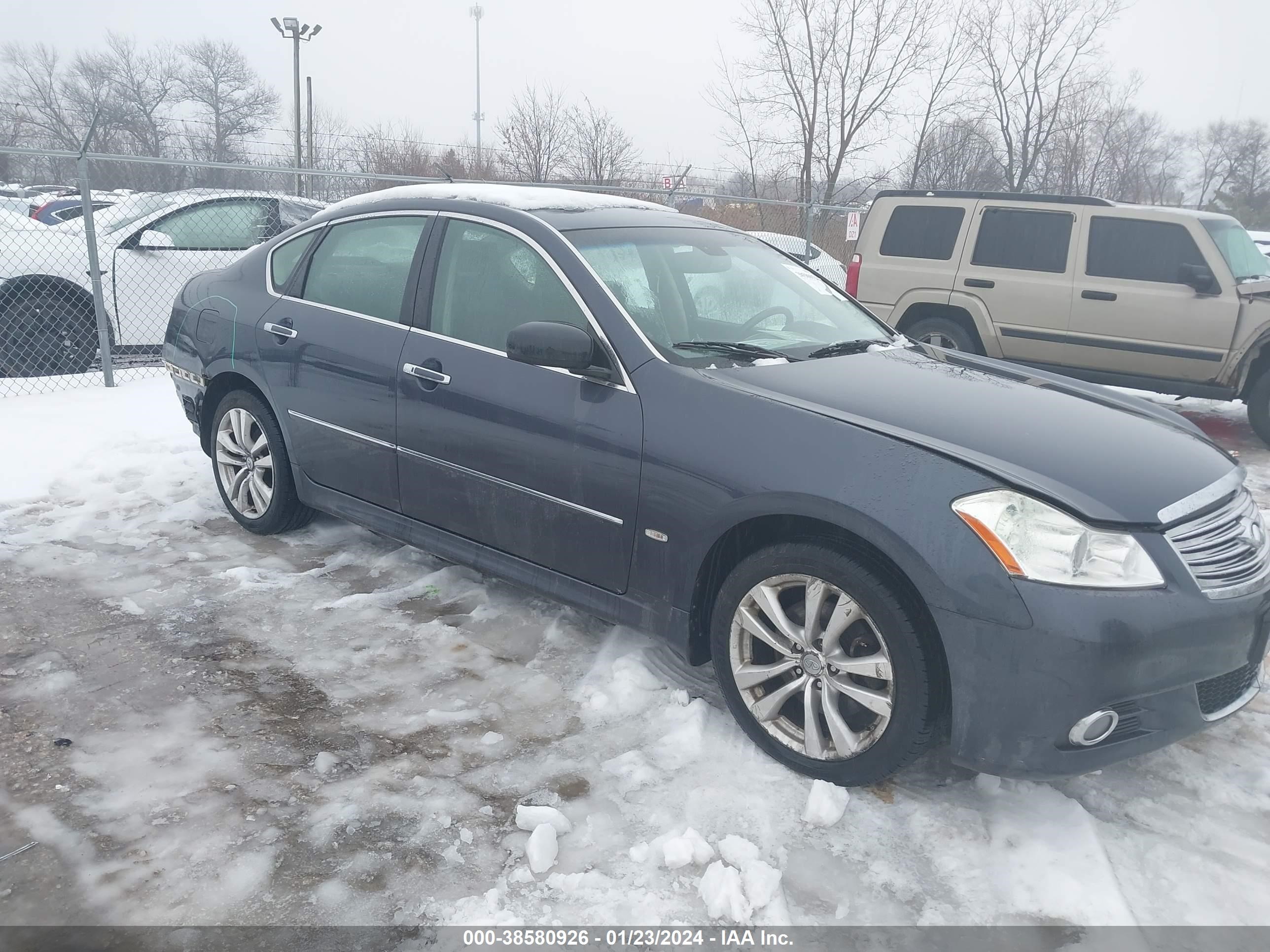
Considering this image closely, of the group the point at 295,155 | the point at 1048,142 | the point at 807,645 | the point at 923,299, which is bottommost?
the point at 807,645

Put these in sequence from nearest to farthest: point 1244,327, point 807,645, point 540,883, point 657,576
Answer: point 540,883, point 807,645, point 657,576, point 1244,327

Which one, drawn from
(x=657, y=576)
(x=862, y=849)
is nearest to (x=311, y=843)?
(x=657, y=576)

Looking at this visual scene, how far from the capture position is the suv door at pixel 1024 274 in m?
8.41

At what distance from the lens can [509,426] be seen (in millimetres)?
3596

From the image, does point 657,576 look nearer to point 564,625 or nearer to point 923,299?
point 564,625

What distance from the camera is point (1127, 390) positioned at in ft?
34.6

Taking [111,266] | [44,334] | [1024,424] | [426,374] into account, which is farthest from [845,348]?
[44,334]

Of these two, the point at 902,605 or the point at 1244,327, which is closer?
the point at 902,605

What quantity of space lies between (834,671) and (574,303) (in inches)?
62.8

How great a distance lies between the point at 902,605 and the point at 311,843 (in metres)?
1.76

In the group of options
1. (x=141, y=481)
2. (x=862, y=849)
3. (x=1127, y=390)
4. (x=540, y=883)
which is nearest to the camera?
(x=540, y=883)

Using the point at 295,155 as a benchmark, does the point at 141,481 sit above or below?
below

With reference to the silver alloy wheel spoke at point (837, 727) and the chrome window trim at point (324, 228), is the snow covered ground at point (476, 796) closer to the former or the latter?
the silver alloy wheel spoke at point (837, 727)

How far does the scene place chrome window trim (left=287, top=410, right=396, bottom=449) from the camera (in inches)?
161
